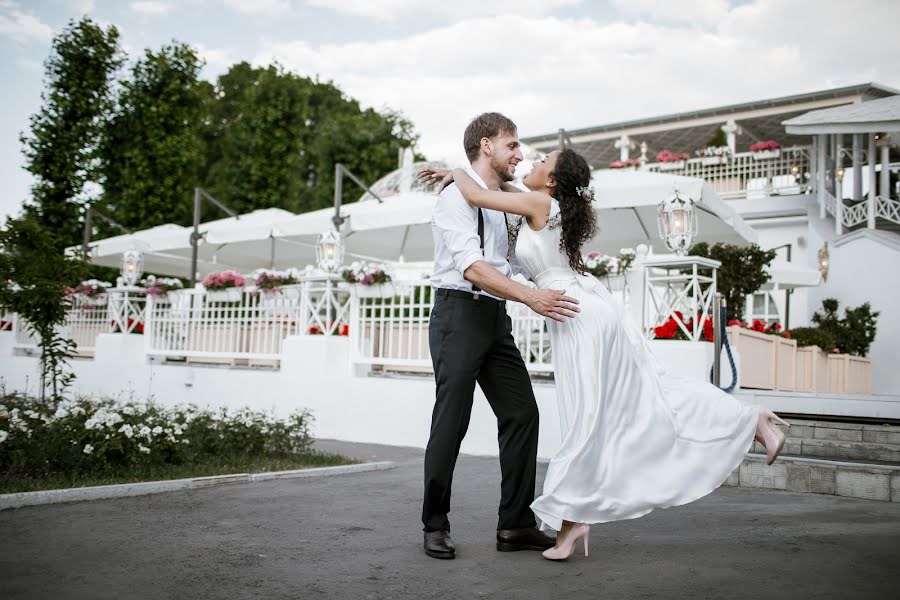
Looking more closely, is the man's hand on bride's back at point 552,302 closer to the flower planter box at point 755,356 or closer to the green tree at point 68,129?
the flower planter box at point 755,356

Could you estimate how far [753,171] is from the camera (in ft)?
61.1

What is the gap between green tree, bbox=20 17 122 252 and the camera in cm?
2145

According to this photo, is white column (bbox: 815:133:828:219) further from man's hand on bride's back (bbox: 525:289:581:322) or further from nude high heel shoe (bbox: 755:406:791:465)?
man's hand on bride's back (bbox: 525:289:581:322)

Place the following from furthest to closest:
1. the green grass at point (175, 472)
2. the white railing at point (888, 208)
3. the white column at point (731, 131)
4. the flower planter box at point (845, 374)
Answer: the white column at point (731, 131) < the white railing at point (888, 208) < the flower planter box at point (845, 374) < the green grass at point (175, 472)

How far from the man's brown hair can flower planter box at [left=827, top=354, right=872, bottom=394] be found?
9.13m

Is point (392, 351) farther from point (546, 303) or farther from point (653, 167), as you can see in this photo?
point (653, 167)

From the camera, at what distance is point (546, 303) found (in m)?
3.31

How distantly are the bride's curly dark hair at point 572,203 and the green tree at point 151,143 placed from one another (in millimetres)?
21696

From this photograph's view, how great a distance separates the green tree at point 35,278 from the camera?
859 cm

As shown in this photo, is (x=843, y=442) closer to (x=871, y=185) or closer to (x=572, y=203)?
(x=572, y=203)

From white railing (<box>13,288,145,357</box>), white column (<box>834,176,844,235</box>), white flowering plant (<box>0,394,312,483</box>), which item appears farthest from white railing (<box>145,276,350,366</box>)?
white column (<box>834,176,844,235</box>)

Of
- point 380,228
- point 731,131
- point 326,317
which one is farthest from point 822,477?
point 731,131

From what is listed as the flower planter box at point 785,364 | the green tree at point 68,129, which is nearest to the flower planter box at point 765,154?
the flower planter box at point 785,364

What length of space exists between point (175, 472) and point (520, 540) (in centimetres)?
311
